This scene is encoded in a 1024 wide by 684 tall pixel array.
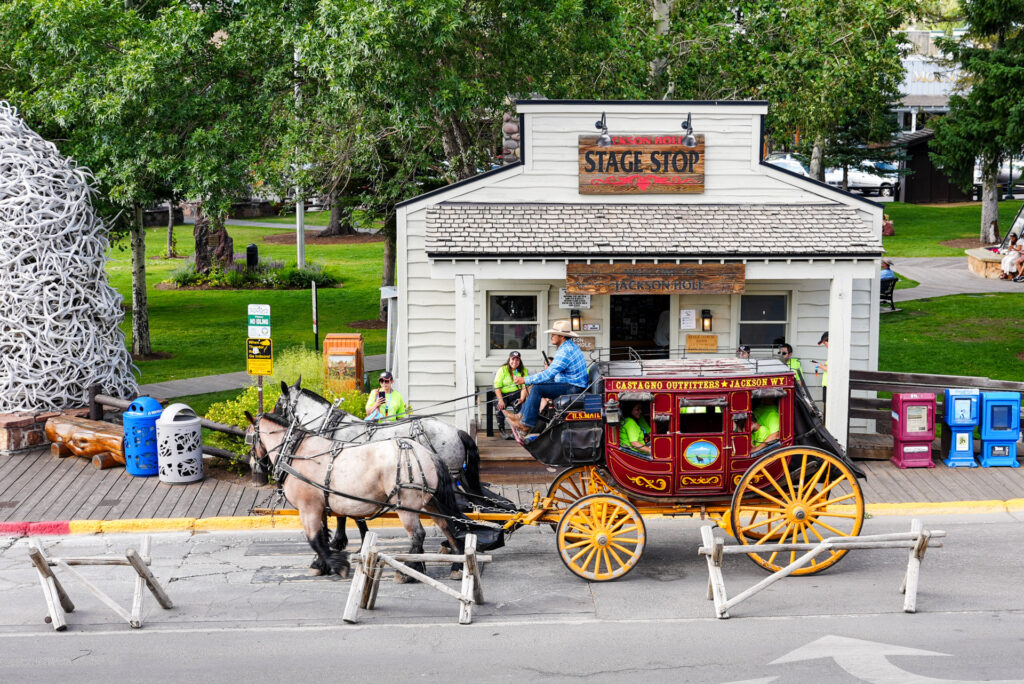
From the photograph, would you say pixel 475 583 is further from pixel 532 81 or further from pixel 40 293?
pixel 532 81

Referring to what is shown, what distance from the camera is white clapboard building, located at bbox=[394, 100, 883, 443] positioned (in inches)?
646

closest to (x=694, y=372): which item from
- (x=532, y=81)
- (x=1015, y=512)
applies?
(x=1015, y=512)

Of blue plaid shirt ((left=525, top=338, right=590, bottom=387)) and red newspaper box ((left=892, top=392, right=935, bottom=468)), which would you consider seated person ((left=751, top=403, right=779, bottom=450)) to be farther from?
red newspaper box ((left=892, top=392, right=935, bottom=468))

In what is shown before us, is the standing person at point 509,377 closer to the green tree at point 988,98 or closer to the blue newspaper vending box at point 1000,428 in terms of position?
the blue newspaper vending box at point 1000,428

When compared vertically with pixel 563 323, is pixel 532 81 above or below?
above

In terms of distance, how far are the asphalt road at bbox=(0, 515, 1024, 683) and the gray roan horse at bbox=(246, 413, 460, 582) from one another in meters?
0.86

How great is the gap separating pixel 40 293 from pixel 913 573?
1311 centimetres

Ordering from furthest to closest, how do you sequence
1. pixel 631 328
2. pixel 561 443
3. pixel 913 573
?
pixel 631 328, pixel 561 443, pixel 913 573

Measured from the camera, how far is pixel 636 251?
1638cm

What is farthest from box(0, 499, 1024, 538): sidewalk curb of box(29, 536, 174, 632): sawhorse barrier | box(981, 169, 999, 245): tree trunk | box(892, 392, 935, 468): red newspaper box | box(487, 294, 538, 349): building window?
box(981, 169, 999, 245): tree trunk

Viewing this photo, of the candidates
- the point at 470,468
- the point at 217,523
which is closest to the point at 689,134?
the point at 470,468

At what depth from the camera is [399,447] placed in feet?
38.9

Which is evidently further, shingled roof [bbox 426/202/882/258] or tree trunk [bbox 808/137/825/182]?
tree trunk [bbox 808/137/825/182]

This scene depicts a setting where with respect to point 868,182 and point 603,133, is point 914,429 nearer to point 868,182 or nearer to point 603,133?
point 603,133
